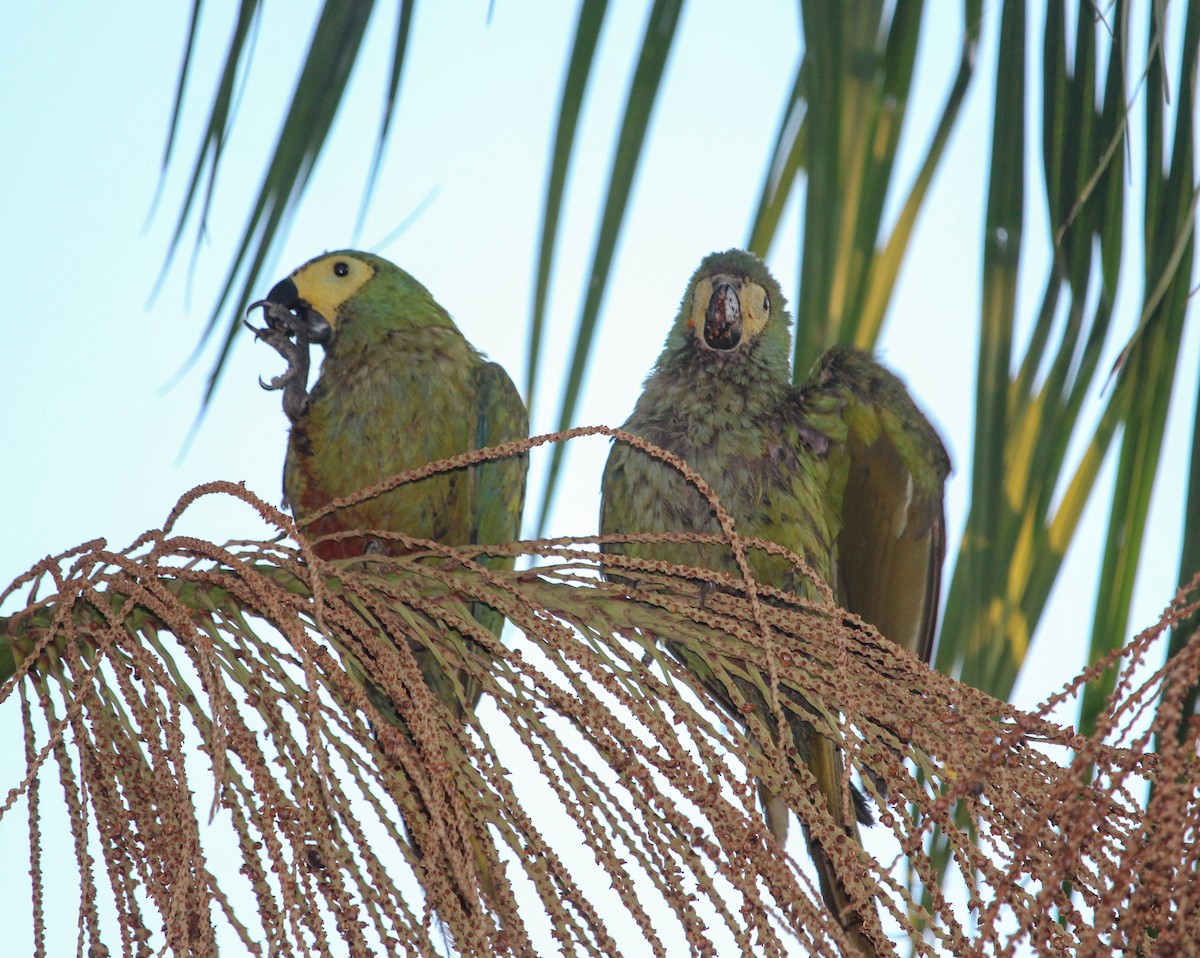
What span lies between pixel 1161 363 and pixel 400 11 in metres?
1.09

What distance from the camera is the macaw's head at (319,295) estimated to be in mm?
2906

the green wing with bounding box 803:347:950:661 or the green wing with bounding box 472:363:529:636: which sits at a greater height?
the green wing with bounding box 472:363:529:636

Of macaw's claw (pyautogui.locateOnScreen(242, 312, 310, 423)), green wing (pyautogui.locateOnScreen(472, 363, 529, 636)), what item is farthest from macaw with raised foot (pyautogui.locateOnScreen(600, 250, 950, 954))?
macaw's claw (pyautogui.locateOnScreen(242, 312, 310, 423))

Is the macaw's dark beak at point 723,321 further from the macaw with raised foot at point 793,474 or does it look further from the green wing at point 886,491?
the green wing at point 886,491

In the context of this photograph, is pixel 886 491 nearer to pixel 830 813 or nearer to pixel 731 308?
pixel 731 308

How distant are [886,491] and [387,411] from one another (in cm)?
110

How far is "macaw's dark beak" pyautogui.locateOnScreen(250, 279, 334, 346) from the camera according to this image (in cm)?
290

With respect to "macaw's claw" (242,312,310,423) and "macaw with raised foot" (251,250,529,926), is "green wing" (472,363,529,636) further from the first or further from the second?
"macaw's claw" (242,312,310,423)

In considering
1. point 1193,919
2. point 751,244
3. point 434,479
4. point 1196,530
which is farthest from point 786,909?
point 434,479

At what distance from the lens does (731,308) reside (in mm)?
2926

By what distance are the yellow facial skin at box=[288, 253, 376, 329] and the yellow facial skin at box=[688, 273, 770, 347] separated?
754 millimetres

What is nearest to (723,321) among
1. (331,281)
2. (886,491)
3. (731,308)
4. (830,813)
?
(731,308)

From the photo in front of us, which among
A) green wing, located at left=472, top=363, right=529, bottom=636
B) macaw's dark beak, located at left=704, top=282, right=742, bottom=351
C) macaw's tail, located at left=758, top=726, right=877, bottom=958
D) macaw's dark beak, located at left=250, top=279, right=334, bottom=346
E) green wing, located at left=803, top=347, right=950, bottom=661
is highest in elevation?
macaw's dark beak, located at left=250, top=279, right=334, bottom=346

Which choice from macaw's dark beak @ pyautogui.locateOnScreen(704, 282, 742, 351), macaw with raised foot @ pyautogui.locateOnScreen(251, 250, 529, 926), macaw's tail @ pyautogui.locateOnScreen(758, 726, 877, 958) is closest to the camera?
macaw's tail @ pyautogui.locateOnScreen(758, 726, 877, 958)
